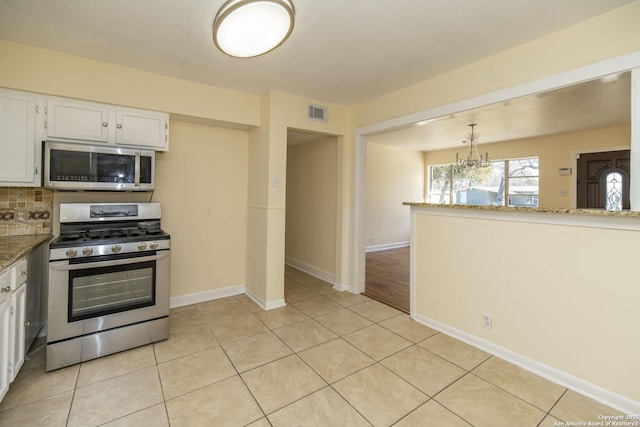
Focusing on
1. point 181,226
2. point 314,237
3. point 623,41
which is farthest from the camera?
point 314,237

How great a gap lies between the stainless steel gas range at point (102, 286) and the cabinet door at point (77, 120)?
0.62 metres

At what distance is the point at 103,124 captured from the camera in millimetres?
2623

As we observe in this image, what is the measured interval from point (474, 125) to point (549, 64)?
3010 mm

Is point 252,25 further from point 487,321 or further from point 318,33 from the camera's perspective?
point 487,321

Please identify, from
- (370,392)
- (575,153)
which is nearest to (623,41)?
(370,392)

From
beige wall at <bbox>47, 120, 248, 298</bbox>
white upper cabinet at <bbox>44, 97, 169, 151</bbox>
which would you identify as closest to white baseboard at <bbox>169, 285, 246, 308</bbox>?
beige wall at <bbox>47, 120, 248, 298</bbox>

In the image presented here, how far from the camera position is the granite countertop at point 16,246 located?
1752 millimetres

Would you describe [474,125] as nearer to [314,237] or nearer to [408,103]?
[408,103]

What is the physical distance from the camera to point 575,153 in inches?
216

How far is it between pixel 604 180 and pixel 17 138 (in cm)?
812

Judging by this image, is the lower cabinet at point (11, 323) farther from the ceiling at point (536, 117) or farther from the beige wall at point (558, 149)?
the beige wall at point (558, 149)

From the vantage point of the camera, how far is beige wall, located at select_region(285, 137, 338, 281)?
4.39m

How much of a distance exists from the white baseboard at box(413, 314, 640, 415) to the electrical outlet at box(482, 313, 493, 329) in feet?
0.43

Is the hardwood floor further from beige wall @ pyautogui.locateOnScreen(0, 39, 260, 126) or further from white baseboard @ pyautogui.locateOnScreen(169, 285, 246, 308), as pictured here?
beige wall @ pyautogui.locateOnScreen(0, 39, 260, 126)
